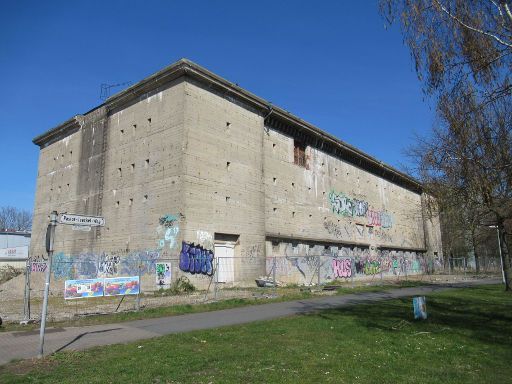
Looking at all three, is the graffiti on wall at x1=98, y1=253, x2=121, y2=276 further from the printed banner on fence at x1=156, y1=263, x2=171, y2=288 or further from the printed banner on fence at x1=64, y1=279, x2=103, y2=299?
the printed banner on fence at x1=64, y1=279, x2=103, y2=299

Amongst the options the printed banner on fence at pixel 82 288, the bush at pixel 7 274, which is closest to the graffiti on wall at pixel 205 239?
the printed banner on fence at pixel 82 288

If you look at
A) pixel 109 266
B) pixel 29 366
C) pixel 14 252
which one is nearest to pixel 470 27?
pixel 29 366

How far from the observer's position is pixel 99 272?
27422mm

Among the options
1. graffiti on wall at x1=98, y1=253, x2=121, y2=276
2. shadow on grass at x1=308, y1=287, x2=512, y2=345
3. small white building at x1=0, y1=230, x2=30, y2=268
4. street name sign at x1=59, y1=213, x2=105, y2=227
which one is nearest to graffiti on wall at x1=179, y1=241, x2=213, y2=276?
graffiti on wall at x1=98, y1=253, x2=121, y2=276

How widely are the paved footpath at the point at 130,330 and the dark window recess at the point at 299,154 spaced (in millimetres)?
20585

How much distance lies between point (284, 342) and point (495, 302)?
11.6 m

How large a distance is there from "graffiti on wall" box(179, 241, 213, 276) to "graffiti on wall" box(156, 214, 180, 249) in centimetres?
82

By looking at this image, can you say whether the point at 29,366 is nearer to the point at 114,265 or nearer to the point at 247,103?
the point at 114,265

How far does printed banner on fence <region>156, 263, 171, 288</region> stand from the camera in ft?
77.9

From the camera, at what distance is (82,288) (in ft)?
46.5

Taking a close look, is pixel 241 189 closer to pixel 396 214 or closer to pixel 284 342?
pixel 284 342

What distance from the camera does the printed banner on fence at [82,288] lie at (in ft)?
45.6

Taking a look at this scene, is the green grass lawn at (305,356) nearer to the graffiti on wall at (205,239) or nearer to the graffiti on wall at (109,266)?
the graffiti on wall at (205,239)

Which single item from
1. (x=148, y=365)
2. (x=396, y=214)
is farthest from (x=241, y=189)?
Answer: (x=396, y=214)
